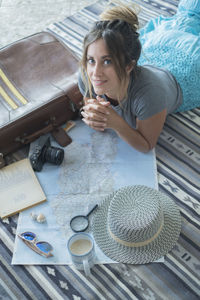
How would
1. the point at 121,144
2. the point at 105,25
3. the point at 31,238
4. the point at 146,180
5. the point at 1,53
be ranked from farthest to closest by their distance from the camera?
1. the point at 1,53
2. the point at 121,144
3. the point at 146,180
4. the point at 31,238
5. the point at 105,25

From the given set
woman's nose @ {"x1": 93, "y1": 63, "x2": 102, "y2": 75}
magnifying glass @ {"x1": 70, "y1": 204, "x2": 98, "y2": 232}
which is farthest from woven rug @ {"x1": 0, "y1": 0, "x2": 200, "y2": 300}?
woman's nose @ {"x1": 93, "y1": 63, "x2": 102, "y2": 75}

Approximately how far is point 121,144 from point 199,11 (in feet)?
2.59

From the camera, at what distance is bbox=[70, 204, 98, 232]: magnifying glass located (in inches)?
48.0

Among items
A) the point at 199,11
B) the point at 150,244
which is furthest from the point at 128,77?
the point at 199,11

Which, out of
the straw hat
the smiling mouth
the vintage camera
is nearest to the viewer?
the straw hat

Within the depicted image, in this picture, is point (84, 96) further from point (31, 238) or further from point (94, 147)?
point (31, 238)

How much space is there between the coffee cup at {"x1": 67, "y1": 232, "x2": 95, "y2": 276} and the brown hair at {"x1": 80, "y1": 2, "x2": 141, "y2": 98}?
574mm

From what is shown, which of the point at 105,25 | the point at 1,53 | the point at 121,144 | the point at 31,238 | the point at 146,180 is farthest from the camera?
the point at 1,53

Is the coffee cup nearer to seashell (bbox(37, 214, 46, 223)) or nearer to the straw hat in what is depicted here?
the straw hat

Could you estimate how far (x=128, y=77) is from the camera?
48.8 inches

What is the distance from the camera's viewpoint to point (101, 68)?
1141mm

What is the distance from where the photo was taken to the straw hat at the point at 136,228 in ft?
3.51

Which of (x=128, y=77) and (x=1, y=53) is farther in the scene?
(x=1, y=53)

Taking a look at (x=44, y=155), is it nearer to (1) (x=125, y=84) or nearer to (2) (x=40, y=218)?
(2) (x=40, y=218)
